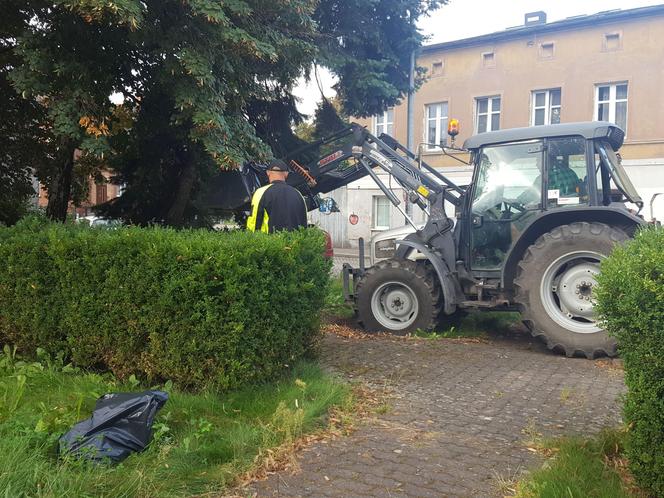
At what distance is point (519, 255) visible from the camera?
24.5 feet

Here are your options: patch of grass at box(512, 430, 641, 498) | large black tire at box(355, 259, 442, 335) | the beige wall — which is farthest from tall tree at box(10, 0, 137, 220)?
the beige wall

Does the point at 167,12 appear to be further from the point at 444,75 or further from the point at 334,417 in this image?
the point at 444,75

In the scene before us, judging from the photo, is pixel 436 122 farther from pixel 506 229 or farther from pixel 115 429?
pixel 115 429

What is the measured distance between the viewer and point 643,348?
3100mm

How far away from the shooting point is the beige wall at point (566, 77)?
21.8m

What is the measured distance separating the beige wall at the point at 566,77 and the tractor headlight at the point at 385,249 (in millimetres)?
13907

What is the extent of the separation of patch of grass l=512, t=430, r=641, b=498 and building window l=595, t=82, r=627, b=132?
21058mm

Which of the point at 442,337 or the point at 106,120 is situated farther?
the point at 442,337

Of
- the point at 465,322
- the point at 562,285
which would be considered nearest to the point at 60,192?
the point at 465,322

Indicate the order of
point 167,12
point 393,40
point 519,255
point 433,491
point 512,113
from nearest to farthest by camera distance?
1. point 433,491
2. point 167,12
3. point 519,255
4. point 393,40
5. point 512,113

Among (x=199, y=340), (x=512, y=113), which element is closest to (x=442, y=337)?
(x=199, y=340)

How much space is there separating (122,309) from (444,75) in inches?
929

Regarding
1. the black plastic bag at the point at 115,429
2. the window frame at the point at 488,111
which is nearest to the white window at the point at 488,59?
the window frame at the point at 488,111

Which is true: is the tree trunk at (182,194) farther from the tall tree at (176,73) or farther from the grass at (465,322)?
the grass at (465,322)
